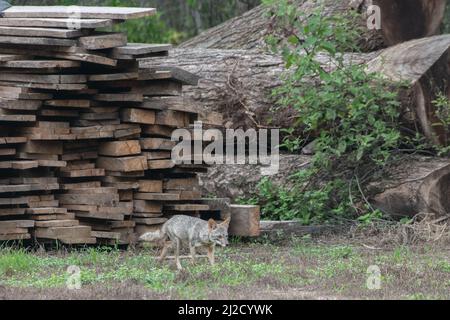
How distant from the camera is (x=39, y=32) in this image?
11727 mm

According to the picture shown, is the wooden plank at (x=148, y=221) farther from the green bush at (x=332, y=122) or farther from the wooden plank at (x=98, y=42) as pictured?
the wooden plank at (x=98, y=42)

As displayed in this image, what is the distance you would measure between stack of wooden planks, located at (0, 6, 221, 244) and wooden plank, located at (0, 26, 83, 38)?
0.04 feet

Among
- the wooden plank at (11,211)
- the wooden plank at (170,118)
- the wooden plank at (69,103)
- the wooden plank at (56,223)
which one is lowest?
the wooden plank at (56,223)

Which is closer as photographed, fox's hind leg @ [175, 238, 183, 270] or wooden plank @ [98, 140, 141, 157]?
fox's hind leg @ [175, 238, 183, 270]

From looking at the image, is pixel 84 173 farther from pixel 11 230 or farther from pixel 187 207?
pixel 187 207

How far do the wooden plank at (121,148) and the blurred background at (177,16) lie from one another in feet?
22.3

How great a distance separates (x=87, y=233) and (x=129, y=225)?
1.75 feet

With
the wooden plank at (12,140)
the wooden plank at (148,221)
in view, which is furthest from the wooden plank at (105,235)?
the wooden plank at (12,140)

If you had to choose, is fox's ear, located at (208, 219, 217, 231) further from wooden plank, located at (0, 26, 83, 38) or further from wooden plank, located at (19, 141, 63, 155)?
wooden plank, located at (0, 26, 83, 38)

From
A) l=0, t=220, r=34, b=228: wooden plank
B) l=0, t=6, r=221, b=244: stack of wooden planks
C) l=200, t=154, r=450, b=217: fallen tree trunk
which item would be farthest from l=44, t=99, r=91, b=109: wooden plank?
l=200, t=154, r=450, b=217: fallen tree trunk

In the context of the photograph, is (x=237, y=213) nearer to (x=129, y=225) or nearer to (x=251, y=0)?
(x=129, y=225)

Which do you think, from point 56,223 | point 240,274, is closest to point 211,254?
point 240,274

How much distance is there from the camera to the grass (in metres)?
8.82

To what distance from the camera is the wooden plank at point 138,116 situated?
1215 cm
